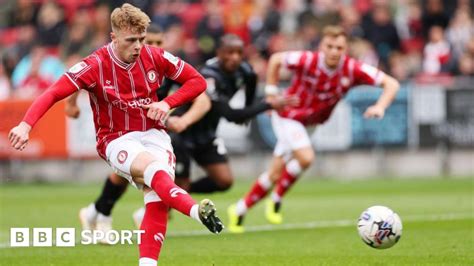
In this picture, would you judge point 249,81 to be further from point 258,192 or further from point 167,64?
point 167,64

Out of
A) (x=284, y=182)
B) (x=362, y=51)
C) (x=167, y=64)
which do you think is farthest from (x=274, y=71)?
(x=362, y=51)

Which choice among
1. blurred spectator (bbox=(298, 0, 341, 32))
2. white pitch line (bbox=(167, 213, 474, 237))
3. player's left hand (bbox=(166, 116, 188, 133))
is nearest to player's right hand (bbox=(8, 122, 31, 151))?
player's left hand (bbox=(166, 116, 188, 133))

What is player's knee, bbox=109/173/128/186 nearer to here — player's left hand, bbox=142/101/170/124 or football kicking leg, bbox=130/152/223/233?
football kicking leg, bbox=130/152/223/233

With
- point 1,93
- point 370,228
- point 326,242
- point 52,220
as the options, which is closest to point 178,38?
point 1,93

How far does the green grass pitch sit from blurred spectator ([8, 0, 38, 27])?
567cm

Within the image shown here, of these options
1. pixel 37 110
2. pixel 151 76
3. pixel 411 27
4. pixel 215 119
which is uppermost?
pixel 151 76

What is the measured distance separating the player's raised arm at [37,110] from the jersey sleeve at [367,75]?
524cm

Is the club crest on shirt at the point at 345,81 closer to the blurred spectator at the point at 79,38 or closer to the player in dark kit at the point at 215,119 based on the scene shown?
the player in dark kit at the point at 215,119

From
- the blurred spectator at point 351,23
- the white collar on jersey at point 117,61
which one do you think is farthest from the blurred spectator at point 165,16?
the white collar on jersey at point 117,61

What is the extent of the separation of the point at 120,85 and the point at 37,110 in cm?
72

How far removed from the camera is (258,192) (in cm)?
1352

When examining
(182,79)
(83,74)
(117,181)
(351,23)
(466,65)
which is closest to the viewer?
(83,74)

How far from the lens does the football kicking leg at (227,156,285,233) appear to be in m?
13.3

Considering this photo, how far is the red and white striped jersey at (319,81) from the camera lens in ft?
43.4
